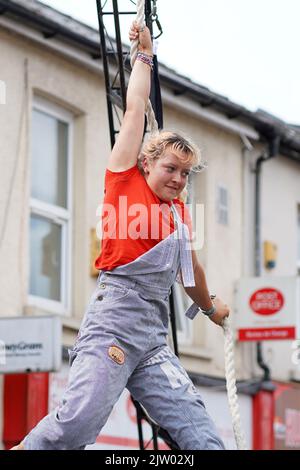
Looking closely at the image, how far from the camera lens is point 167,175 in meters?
6.27

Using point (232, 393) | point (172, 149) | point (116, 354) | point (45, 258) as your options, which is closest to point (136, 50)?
point (172, 149)

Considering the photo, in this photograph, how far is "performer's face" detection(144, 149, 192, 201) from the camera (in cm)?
627

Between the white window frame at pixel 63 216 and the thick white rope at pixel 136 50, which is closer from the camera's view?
the thick white rope at pixel 136 50

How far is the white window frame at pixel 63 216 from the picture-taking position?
1501 cm

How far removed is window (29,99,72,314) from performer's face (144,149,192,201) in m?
8.49

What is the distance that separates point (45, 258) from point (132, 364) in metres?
8.95

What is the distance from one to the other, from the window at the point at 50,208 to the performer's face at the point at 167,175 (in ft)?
27.9

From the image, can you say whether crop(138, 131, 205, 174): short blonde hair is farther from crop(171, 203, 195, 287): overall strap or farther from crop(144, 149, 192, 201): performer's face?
crop(171, 203, 195, 287): overall strap

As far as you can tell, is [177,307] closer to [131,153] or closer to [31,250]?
[31,250]

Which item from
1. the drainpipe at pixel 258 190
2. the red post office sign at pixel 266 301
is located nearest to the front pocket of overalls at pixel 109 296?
the red post office sign at pixel 266 301

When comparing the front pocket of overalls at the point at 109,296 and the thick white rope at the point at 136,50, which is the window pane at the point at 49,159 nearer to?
the thick white rope at the point at 136,50

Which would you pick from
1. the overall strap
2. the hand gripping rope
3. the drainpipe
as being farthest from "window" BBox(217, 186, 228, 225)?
the overall strap

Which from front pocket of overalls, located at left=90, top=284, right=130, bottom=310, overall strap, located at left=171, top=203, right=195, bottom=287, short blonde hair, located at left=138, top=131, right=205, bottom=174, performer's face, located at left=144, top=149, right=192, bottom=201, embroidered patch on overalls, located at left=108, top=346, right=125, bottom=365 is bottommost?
embroidered patch on overalls, located at left=108, top=346, right=125, bottom=365

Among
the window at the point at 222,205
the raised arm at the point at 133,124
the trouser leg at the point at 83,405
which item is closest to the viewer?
the trouser leg at the point at 83,405
